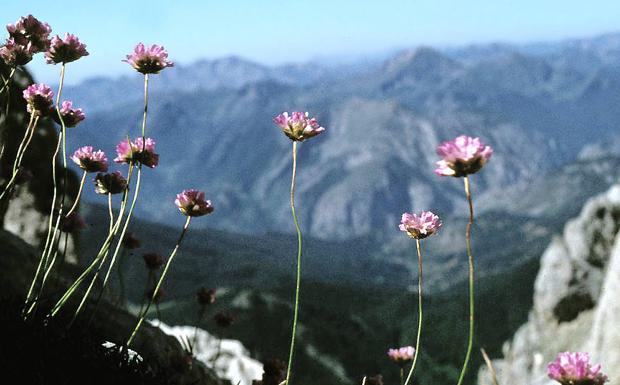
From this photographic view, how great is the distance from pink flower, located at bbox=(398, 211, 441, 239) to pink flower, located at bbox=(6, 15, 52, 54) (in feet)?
10.1

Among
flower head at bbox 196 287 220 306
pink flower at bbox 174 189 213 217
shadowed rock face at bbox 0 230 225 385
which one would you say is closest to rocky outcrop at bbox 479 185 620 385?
shadowed rock face at bbox 0 230 225 385

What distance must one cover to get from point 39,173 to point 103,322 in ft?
35.5

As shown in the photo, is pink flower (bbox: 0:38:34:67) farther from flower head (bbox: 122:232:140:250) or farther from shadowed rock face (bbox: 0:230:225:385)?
shadowed rock face (bbox: 0:230:225:385)

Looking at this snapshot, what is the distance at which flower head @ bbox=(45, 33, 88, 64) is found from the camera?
4.20 meters

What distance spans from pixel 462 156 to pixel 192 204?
2.10 metres

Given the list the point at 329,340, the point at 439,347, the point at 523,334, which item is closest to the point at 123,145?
the point at 523,334

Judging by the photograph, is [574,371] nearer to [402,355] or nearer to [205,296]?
[402,355]

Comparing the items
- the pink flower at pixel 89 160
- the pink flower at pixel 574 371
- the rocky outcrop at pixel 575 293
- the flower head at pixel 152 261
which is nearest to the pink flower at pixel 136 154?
the pink flower at pixel 89 160

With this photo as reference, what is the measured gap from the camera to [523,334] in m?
72.3

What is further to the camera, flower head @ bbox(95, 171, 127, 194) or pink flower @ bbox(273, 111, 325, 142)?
flower head @ bbox(95, 171, 127, 194)

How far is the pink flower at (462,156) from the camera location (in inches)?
106

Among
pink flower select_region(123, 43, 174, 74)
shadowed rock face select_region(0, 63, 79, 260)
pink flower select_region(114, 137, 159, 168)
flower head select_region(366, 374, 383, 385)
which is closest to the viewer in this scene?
pink flower select_region(123, 43, 174, 74)

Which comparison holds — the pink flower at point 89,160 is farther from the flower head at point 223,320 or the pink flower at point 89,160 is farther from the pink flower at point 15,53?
the flower head at point 223,320

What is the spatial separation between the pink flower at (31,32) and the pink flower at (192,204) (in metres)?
1.62
